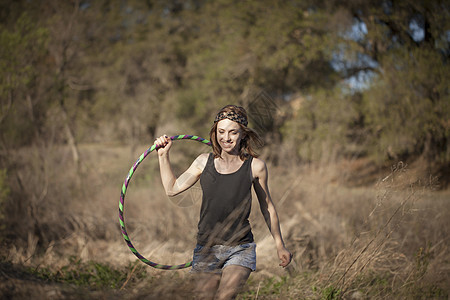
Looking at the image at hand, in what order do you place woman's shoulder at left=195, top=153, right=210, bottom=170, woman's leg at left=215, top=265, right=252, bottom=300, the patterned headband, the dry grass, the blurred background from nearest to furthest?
1. woman's leg at left=215, top=265, right=252, bottom=300
2. the patterned headband
3. woman's shoulder at left=195, top=153, right=210, bottom=170
4. the dry grass
5. the blurred background

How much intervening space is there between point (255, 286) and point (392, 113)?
7051 millimetres

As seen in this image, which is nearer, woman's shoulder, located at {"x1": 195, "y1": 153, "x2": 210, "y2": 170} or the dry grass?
woman's shoulder, located at {"x1": 195, "y1": 153, "x2": 210, "y2": 170}

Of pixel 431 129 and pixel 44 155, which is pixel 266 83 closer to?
pixel 431 129

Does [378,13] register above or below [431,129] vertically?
above

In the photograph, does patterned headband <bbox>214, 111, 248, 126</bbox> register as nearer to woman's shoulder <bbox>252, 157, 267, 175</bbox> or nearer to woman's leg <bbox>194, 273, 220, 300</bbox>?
woman's shoulder <bbox>252, 157, 267, 175</bbox>

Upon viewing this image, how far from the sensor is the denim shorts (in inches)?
108

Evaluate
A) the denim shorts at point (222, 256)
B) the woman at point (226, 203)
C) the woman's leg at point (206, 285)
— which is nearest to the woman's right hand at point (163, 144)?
the woman at point (226, 203)

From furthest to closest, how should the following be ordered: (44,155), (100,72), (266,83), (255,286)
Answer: (100,72), (266,83), (44,155), (255,286)

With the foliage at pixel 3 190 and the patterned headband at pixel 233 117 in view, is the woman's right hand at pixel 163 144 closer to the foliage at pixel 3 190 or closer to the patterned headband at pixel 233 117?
the patterned headband at pixel 233 117

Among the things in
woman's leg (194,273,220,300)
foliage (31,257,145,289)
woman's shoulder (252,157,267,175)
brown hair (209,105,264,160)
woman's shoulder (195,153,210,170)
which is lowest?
foliage (31,257,145,289)

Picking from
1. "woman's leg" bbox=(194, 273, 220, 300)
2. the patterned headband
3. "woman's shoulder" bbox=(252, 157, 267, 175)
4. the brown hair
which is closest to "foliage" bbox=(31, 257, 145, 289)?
"woman's leg" bbox=(194, 273, 220, 300)

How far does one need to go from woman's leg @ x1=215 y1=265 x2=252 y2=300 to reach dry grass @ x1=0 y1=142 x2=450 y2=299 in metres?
0.41

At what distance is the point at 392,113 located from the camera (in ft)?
31.7

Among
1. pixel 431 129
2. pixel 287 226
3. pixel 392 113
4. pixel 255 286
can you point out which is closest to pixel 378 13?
pixel 392 113
